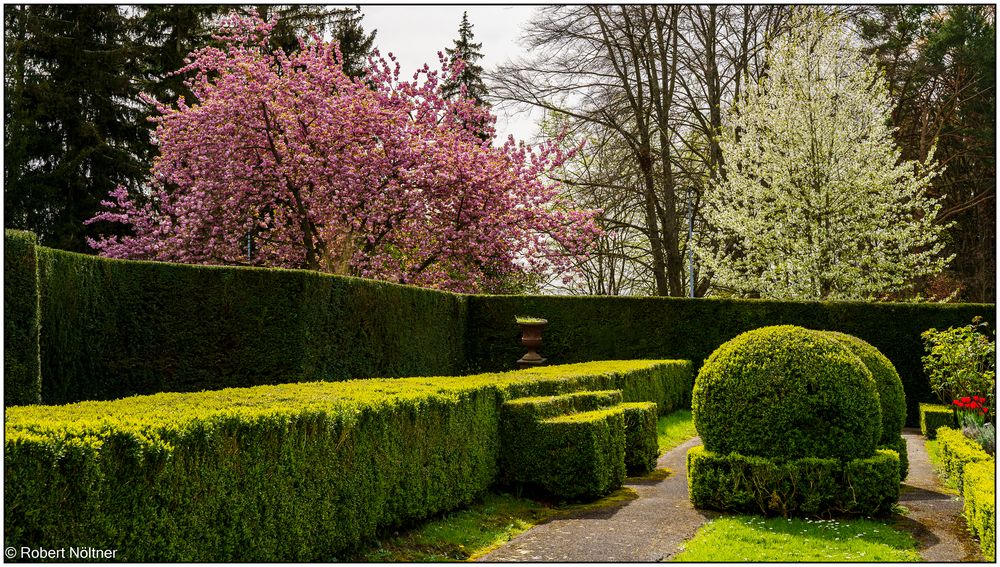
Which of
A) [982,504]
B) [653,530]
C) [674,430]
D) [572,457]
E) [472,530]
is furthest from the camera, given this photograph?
[674,430]

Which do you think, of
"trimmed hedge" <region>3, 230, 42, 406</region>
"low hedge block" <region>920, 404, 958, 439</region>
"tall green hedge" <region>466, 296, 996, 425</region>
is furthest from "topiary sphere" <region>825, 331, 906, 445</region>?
"tall green hedge" <region>466, 296, 996, 425</region>

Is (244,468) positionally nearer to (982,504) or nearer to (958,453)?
(982,504)

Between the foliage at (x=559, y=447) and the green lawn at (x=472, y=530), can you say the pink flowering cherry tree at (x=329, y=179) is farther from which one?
the green lawn at (x=472, y=530)

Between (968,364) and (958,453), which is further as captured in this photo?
(968,364)

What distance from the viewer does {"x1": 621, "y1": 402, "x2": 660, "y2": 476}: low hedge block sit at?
32.3 feet

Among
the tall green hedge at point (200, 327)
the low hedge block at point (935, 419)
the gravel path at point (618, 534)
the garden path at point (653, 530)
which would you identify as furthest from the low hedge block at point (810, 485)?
the low hedge block at point (935, 419)

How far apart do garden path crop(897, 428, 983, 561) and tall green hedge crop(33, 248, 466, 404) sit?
22.9 feet

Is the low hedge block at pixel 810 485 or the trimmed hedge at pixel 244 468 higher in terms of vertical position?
the trimmed hedge at pixel 244 468

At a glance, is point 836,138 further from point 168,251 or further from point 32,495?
point 32,495

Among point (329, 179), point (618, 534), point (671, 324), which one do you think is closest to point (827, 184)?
point (671, 324)

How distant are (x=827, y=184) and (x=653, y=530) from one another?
592 inches

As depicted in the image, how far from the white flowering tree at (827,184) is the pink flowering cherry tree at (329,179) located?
600 cm

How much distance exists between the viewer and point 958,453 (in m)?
8.24

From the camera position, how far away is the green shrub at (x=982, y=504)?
5.86m
